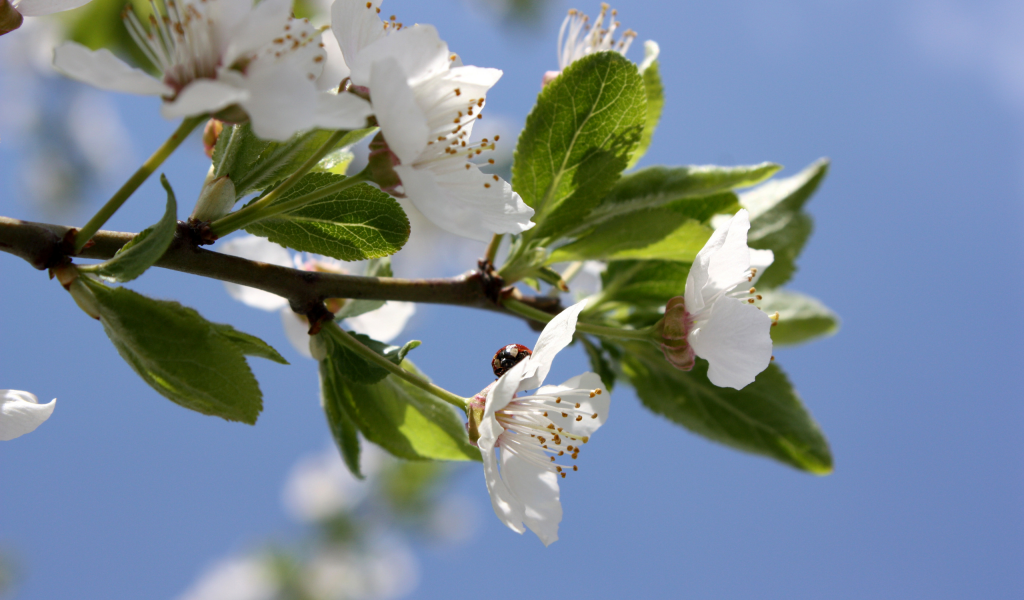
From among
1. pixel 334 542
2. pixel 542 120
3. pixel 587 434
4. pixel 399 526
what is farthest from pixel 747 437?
pixel 334 542

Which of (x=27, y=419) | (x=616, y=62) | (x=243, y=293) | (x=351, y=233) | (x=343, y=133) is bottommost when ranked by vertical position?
(x=243, y=293)

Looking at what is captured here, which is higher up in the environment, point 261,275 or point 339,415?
point 261,275

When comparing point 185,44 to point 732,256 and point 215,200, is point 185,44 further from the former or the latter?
point 732,256

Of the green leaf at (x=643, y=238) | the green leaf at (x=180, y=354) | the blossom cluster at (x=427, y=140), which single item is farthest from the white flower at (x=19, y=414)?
the green leaf at (x=643, y=238)

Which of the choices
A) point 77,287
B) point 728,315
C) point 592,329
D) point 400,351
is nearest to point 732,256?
point 728,315

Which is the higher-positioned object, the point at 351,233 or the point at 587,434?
the point at 351,233

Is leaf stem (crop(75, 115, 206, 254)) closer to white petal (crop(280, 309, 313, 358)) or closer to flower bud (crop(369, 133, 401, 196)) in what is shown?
flower bud (crop(369, 133, 401, 196))

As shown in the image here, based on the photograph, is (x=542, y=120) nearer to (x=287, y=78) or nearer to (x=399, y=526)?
(x=287, y=78)
